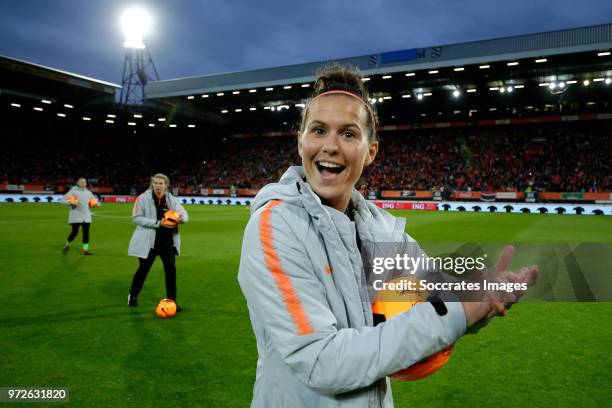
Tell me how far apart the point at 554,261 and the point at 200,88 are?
1553 inches

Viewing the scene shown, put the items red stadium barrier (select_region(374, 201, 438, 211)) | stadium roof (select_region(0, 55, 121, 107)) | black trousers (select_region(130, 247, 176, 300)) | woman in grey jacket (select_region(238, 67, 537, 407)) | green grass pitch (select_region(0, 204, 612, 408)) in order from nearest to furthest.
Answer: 1. woman in grey jacket (select_region(238, 67, 537, 407))
2. green grass pitch (select_region(0, 204, 612, 408))
3. black trousers (select_region(130, 247, 176, 300))
4. stadium roof (select_region(0, 55, 121, 107))
5. red stadium barrier (select_region(374, 201, 438, 211))

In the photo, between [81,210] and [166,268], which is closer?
[166,268]

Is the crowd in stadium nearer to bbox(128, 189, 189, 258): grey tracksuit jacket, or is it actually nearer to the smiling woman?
bbox(128, 189, 189, 258): grey tracksuit jacket

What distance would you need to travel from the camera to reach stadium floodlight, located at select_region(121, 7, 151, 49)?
40466mm

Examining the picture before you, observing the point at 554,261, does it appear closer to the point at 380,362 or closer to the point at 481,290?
the point at 481,290

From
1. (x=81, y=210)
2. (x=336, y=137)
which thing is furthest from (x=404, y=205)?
(x=336, y=137)

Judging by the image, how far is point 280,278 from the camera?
136cm

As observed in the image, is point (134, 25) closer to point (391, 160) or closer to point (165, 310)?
point (391, 160)

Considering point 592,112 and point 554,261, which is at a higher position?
point 592,112

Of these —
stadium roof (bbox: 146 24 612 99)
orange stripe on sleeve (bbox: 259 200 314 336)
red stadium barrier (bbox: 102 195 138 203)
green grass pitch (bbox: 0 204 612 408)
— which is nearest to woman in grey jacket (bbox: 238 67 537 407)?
orange stripe on sleeve (bbox: 259 200 314 336)

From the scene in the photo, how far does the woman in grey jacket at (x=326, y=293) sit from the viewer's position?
1.20 metres

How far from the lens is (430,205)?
33531 millimetres

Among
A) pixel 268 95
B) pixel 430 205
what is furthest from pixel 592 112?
pixel 268 95

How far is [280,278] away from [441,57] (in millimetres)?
31531
